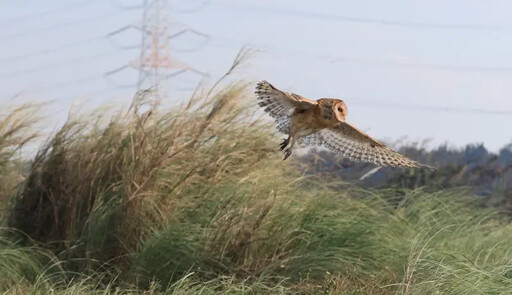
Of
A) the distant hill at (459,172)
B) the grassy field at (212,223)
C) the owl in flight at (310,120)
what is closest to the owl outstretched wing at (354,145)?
the owl in flight at (310,120)

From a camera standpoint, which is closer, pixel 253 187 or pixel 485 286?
pixel 485 286

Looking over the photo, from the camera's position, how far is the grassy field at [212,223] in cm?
476

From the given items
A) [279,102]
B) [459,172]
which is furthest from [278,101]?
[459,172]

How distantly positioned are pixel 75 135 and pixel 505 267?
361cm

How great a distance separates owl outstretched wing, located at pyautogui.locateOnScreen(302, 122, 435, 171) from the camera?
1575 mm

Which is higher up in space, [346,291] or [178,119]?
[178,119]

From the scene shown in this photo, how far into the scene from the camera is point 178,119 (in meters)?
6.14

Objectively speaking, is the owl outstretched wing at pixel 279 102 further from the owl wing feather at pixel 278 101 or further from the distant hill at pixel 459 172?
Result: the distant hill at pixel 459 172

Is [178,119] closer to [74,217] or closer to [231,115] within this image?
[231,115]

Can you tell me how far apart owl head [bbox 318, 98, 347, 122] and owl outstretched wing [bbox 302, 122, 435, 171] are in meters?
0.04

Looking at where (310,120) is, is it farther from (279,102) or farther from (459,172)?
(459,172)

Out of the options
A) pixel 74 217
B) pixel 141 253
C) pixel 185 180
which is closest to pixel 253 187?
pixel 185 180

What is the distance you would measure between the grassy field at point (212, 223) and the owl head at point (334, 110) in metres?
2.64

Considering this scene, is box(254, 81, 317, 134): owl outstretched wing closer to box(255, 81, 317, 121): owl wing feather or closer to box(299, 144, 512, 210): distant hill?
box(255, 81, 317, 121): owl wing feather
